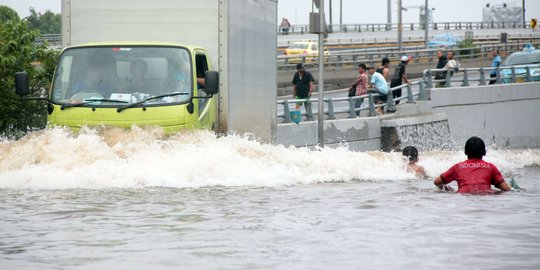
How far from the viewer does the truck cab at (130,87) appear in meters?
17.5

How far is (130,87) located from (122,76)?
0.22m

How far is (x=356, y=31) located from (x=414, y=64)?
48024mm

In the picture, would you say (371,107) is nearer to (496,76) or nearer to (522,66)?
(496,76)

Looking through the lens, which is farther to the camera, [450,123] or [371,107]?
[450,123]

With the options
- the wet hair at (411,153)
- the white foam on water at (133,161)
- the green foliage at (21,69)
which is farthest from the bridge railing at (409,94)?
the white foam on water at (133,161)

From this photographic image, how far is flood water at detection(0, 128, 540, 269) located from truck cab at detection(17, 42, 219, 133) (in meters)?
0.24

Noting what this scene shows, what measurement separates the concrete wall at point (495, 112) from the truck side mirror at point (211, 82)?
18.6 m

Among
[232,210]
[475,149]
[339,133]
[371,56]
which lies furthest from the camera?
[371,56]

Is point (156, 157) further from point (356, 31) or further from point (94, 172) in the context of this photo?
point (356, 31)

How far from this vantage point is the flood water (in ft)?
35.0

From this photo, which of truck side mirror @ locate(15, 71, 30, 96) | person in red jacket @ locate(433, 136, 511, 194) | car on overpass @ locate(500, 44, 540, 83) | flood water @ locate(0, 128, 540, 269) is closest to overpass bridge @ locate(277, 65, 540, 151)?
car on overpass @ locate(500, 44, 540, 83)

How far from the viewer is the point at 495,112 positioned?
38.3m

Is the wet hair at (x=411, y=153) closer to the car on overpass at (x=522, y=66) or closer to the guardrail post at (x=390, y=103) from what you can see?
the guardrail post at (x=390, y=103)

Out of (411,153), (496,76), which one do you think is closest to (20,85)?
(411,153)
